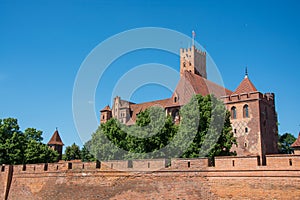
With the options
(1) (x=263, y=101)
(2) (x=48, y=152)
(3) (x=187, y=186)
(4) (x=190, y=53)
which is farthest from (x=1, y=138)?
(4) (x=190, y=53)

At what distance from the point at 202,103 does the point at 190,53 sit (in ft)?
133

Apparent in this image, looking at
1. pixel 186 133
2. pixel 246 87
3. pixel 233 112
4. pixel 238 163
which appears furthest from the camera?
pixel 246 87

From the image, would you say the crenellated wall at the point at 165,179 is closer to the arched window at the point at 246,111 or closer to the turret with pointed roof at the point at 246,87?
the arched window at the point at 246,111

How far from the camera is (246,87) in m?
35.2

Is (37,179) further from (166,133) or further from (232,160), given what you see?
(232,160)

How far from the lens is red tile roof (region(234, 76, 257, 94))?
34719mm

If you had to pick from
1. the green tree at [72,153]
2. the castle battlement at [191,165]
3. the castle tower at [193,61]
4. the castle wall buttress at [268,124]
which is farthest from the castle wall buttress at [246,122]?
the green tree at [72,153]

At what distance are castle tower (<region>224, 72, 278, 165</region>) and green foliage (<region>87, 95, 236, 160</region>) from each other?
10.1 metres

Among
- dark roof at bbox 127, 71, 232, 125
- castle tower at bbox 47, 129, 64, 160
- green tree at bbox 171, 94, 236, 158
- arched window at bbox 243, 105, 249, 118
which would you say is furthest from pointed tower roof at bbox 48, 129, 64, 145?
green tree at bbox 171, 94, 236, 158

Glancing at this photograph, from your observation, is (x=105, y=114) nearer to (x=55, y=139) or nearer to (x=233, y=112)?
(x=55, y=139)

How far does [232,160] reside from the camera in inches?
586

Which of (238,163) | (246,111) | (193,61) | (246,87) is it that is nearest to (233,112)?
(246,111)

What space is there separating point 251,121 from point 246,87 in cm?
389

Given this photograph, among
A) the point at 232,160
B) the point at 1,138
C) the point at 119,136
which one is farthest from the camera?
the point at 1,138
